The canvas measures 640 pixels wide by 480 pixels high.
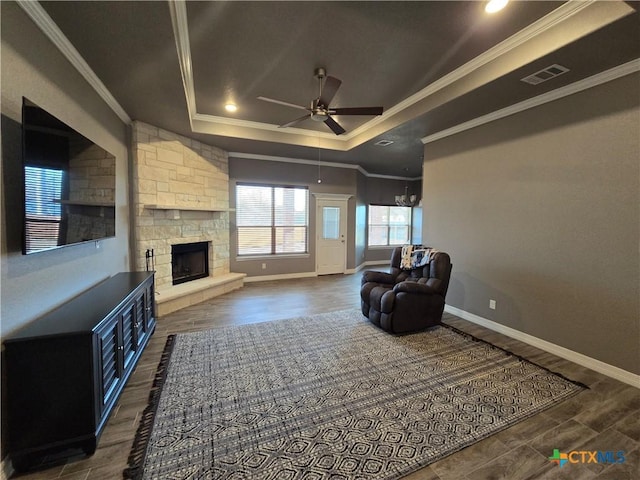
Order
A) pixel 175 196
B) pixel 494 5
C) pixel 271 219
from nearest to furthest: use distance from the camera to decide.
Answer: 1. pixel 494 5
2. pixel 175 196
3. pixel 271 219

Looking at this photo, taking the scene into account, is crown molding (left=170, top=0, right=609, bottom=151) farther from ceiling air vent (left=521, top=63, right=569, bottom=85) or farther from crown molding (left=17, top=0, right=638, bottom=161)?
ceiling air vent (left=521, top=63, right=569, bottom=85)

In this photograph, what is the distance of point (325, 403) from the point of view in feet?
6.98

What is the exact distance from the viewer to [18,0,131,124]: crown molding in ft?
6.02

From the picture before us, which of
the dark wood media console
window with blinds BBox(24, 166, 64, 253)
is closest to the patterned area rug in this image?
the dark wood media console

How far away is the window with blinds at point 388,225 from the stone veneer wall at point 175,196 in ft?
14.8

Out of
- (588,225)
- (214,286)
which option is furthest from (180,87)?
(588,225)

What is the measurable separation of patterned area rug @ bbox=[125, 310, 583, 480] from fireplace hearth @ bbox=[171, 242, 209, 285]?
1892mm

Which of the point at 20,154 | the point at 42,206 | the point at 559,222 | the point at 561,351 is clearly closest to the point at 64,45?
the point at 20,154

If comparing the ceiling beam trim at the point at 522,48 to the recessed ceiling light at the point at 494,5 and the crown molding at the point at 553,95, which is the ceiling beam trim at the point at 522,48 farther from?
the crown molding at the point at 553,95

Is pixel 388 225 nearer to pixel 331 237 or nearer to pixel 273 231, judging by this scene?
pixel 331 237

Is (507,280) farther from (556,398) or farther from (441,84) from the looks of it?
(441,84)

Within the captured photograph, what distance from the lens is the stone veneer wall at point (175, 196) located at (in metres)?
4.03

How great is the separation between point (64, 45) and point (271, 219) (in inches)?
173

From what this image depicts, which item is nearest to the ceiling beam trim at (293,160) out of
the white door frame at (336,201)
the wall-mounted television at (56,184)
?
the white door frame at (336,201)
